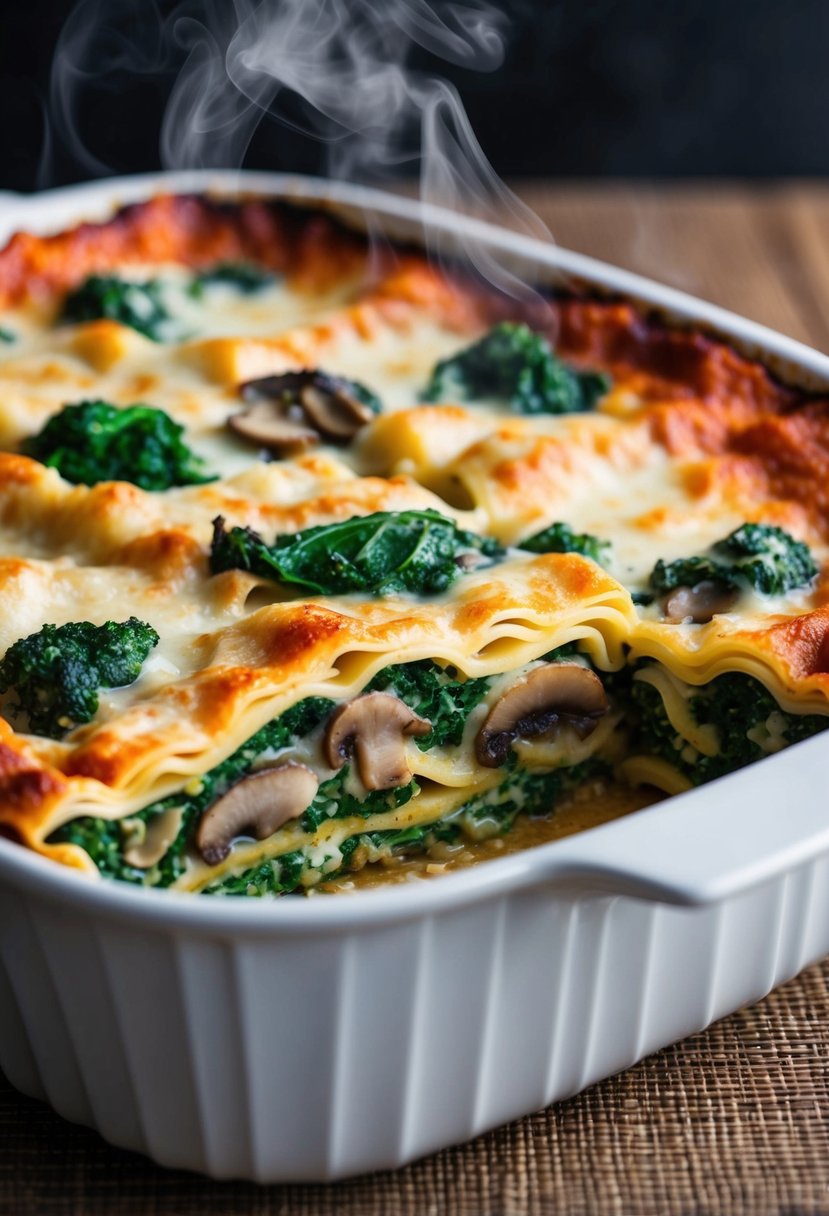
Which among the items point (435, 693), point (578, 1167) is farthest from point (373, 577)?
point (578, 1167)

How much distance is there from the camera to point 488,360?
365cm

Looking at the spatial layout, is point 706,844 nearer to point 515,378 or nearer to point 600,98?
point 515,378

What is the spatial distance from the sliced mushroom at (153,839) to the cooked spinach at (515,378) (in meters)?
1.48

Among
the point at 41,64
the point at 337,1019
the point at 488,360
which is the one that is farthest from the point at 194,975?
the point at 41,64

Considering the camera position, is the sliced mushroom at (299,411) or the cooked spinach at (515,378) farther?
the cooked spinach at (515,378)

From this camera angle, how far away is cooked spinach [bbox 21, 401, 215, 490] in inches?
125

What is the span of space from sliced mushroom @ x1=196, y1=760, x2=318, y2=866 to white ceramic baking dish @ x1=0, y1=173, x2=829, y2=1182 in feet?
1.13

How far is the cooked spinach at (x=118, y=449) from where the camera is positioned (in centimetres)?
317

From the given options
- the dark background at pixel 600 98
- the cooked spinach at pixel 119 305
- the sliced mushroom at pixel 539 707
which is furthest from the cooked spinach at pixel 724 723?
the dark background at pixel 600 98

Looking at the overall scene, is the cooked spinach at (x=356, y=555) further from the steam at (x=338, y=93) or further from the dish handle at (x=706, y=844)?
the steam at (x=338, y=93)

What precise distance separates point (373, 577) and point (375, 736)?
1.03ft

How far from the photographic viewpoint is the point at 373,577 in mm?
2830

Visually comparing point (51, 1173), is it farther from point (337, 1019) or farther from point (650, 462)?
point (650, 462)

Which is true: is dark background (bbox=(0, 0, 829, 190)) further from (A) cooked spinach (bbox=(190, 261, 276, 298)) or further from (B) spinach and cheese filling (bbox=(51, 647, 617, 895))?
(B) spinach and cheese filling (bbox=(51, 647, 617, 895))
